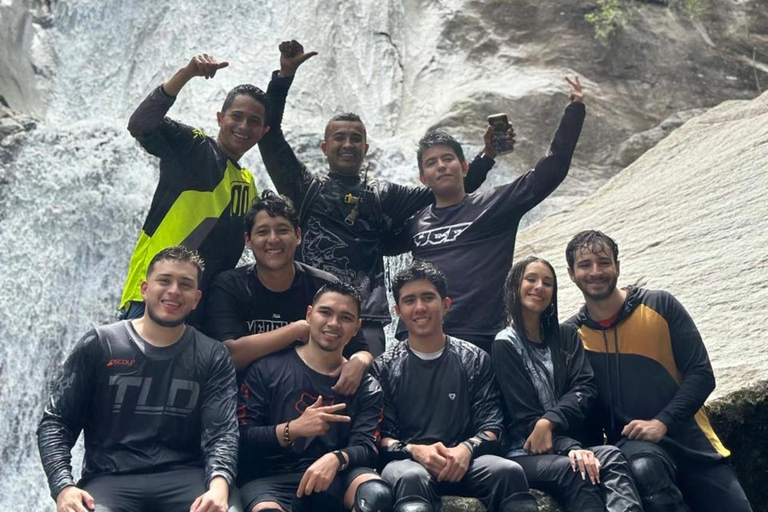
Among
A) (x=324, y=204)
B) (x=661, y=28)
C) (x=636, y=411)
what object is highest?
(x=661, y=28)

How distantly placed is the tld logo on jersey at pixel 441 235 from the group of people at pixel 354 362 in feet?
0.07

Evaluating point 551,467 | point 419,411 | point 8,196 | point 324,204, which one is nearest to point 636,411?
point 551,467

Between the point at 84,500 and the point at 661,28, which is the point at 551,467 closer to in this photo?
the point at 84,500

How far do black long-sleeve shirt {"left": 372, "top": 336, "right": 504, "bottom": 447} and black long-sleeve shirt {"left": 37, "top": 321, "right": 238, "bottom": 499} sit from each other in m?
0.88

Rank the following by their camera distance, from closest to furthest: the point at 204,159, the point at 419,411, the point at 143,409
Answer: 1. the point at 143,409
2. the point at 419,411
3. the point at 204,159

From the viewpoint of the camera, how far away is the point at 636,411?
5461mm

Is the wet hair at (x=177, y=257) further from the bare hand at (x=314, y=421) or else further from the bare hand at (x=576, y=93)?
the bare hand at (x=576, y=93)

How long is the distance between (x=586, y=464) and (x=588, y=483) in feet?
0.31

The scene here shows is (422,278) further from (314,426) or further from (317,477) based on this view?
(317,477)

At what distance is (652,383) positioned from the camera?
5488 mm

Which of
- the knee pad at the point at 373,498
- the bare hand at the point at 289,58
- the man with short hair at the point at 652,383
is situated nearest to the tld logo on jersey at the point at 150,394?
the knee pad at the point at 373,498

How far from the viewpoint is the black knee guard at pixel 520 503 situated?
485 cm

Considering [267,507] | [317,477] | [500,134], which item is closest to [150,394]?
[267,507]

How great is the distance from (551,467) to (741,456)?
5.84 ft
